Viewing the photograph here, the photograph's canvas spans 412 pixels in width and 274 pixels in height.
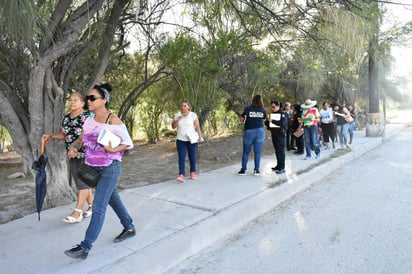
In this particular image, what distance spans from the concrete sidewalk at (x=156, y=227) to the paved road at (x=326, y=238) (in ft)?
0.64

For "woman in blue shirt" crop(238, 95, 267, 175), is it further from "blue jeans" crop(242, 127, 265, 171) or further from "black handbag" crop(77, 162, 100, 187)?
"black handbag" crop(77, 162, 100, 187)

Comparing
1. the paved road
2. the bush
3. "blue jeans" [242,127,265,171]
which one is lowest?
the paved road

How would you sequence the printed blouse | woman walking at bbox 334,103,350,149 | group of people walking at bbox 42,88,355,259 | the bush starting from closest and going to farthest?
group of people walking at bbox 42,88,355,259 < the printed blouse < woman walking at bbox 334,103,350,149 < the bush

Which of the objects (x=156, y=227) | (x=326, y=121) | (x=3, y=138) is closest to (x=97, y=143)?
(x=156, y=227)

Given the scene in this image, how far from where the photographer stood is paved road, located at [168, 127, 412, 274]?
312 centimetres

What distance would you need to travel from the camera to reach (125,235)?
3.34m

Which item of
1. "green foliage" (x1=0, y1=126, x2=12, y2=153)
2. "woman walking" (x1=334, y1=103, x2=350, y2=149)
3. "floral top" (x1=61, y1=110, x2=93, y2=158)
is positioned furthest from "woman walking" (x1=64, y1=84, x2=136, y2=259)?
"green foliage" (x1=0, y1=126, x2=12, y2=153)

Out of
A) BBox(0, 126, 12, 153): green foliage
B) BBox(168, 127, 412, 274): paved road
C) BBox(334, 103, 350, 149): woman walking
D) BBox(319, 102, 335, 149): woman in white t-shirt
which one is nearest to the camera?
BBox(168, 127, 412, 274): paved road

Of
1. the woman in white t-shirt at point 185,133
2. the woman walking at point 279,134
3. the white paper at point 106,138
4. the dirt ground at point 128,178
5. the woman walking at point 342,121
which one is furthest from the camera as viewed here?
the woman walking at point 342,121

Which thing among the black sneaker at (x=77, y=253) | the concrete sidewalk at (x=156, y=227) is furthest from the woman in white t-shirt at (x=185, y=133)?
the black sneaker at (x=77, y=253)

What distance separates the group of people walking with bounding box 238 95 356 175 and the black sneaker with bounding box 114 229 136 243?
3707 millimetres

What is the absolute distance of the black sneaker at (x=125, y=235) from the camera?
129 inches

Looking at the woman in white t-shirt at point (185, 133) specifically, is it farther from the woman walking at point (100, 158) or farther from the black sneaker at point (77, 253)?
the black sneaker at point (77, 253)

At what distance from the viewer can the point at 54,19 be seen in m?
4.19
